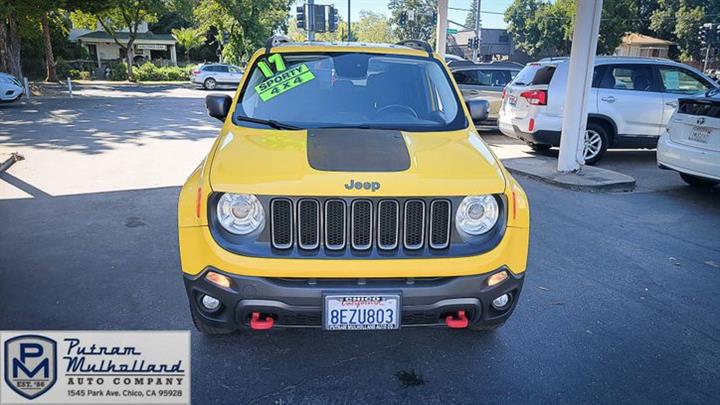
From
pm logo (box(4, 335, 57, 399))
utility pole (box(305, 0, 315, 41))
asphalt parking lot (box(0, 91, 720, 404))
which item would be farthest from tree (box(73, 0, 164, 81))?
pm logo (box(4, 335, 57, 399))

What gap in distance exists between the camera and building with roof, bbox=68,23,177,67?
4538 cm

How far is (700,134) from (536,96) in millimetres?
2866

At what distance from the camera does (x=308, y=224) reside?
8.64 ft

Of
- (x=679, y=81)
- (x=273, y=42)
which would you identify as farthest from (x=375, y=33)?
(x=273, y=42)

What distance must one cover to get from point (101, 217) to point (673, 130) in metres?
7.24

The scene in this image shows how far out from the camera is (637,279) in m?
4.36

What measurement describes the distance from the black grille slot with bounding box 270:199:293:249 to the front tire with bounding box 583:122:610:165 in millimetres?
7594

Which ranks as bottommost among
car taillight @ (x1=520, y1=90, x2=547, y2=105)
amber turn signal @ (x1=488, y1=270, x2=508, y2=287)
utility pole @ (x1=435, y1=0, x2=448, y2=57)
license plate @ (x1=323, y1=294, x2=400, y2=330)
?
license plate @ (x1=323, y1=294, x2=400, y2=330)

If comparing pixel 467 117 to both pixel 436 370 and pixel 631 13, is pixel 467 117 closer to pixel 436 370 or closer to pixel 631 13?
pixel 436 370

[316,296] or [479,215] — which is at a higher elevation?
[479,215]

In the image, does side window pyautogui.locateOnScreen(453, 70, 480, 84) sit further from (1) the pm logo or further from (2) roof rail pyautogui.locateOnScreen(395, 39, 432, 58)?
(1) the pm logo

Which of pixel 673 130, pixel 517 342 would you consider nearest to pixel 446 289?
pixel 517 342

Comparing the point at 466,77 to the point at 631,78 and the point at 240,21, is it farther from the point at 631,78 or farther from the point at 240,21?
the point at 240,21

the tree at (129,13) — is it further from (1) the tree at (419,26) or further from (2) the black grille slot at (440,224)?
(1) the tree at (419,26)
